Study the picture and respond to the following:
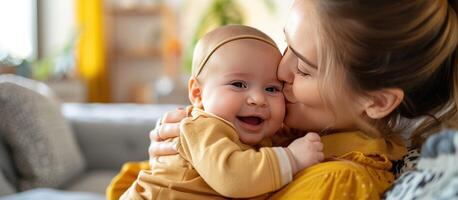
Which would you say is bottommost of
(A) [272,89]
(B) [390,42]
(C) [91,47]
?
(C) [91,47]

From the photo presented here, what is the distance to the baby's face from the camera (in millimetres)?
1047

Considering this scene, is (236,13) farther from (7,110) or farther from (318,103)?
(318,103)

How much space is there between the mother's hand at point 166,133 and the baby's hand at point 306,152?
227mm

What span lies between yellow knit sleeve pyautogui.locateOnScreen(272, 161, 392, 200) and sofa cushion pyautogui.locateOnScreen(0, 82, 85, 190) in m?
1.52

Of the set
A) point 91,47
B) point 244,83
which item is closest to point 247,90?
point 244,83

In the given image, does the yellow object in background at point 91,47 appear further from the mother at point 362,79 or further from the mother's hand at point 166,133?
the mother at point 362,79

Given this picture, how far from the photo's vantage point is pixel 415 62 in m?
0.93

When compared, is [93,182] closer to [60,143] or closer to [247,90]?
[60,143]

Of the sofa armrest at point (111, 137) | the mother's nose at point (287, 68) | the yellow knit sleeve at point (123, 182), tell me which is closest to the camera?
the mother's nose at point (287, 68)

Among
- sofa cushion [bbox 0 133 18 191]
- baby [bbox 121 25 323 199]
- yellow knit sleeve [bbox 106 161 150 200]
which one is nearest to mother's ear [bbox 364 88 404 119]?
baby [bbox 121 25 323 199]

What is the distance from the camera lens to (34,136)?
228 cm

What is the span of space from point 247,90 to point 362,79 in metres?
0.21

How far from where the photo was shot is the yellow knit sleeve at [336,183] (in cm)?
89

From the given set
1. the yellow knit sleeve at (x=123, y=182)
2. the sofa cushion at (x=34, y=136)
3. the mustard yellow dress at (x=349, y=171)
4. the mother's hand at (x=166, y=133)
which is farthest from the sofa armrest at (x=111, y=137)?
the mustard yellow dress at (x=349, y=171)
